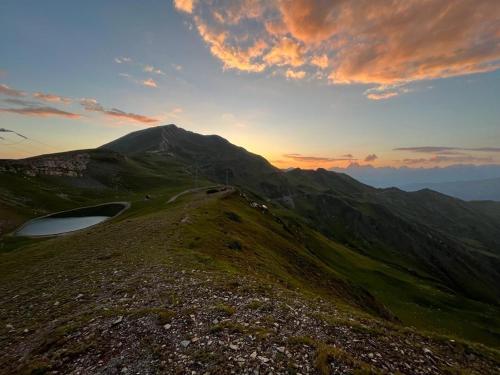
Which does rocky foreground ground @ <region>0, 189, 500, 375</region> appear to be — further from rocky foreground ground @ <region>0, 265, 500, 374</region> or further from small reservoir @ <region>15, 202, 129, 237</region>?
small reservoir @ <region>15, 202, 129, 237</region>

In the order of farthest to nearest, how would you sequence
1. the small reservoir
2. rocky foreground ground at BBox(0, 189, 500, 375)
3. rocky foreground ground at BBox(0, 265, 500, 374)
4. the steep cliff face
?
the steep cliff face
the small reservoir
rocky foreground ground at BBox(0, 189, 500, 375)
rocky foreground ground at BBox(0, 265, 500, 374)

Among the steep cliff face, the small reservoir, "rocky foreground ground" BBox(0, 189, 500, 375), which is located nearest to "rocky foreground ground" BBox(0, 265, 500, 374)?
"rocky foreground ground" BBox(0, 189, 500, 375)

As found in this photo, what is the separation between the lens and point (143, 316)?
634 inches

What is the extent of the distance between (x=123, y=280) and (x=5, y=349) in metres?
8.41

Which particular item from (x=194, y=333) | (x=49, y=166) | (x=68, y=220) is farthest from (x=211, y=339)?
(x=49, y=166)

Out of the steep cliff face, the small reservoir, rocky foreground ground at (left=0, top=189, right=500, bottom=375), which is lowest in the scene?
the small reservoir

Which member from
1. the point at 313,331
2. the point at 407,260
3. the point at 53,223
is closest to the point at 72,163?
the point at 53,223

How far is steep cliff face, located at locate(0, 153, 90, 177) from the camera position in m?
142

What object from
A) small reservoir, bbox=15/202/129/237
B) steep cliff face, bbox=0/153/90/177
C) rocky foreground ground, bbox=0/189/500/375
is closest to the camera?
rocky foreground ground, bbox=0/189/500/375

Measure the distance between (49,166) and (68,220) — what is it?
94.9m

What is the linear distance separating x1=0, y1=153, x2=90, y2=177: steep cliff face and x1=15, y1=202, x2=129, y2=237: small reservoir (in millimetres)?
65585

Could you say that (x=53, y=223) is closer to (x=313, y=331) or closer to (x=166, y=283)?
(x=166, y=283)

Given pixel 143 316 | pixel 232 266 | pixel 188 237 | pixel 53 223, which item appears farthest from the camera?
pixel 53 223

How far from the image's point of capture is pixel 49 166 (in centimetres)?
15812
